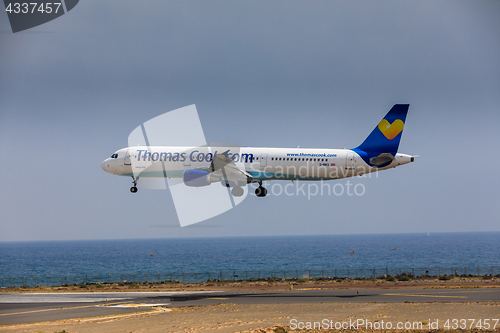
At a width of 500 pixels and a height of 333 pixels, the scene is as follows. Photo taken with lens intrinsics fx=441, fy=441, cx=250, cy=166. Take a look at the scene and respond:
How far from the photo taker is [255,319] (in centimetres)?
2992

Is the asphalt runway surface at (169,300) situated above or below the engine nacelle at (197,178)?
below

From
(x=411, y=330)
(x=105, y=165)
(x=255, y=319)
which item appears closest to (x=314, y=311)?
(x=255, y=319)

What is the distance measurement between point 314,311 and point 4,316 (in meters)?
23.8

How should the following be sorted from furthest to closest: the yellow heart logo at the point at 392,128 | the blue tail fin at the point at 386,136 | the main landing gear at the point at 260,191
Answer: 1. the main landing gear at the point at 260,191
2. the yellow heart logo at the point at 392,128
3. the blue tail fin at the point at 386,136

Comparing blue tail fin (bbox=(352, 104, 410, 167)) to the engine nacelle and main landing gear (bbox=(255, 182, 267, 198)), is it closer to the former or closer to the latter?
main landing gear (bbox=(255, 182, 267, 198))

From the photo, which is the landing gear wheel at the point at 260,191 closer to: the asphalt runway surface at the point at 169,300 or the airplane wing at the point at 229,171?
the airplane wing at the point at 229,171

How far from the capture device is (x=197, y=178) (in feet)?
138

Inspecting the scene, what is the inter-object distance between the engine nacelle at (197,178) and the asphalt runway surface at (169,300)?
10884mm

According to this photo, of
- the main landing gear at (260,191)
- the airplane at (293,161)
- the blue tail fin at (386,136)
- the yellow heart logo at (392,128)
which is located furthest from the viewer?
the main landing gear at (260,191)

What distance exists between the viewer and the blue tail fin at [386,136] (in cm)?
4331

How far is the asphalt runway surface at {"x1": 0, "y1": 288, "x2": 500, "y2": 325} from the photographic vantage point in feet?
116

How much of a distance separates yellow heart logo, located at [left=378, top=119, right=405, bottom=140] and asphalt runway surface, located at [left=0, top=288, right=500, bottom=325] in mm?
15445

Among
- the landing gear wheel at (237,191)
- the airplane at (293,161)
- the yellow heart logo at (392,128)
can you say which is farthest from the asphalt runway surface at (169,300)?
the yellow heart logo at (392,128)

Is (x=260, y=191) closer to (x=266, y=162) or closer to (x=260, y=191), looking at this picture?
(x=260, y=191)
